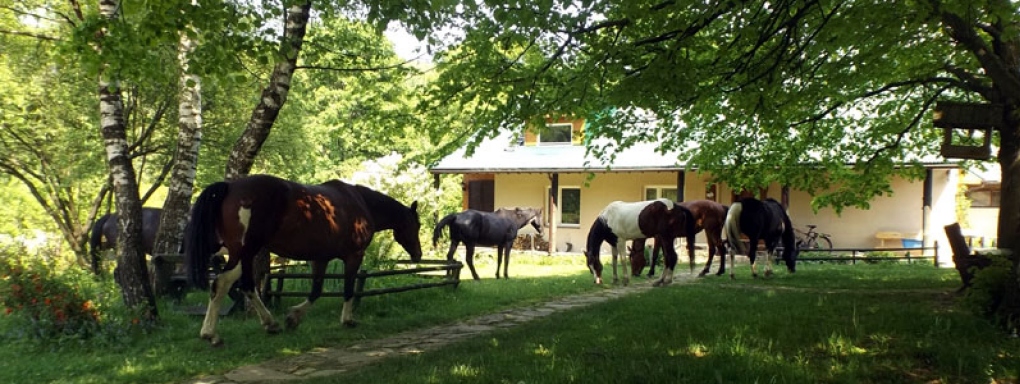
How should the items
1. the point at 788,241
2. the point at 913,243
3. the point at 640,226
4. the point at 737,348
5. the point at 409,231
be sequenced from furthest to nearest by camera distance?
the point at 913,243, the point at 788,241, the point at 640,226, the point at 409,231, the point at 737,348

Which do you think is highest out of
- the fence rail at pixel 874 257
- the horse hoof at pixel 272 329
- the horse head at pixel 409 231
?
the horse head at pixel 409 231

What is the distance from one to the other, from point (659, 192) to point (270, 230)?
738 inches

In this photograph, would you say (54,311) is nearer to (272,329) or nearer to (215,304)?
(215,304)

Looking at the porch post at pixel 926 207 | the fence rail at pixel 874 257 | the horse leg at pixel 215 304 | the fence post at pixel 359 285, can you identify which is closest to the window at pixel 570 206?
the fence rail at pixel 874 257

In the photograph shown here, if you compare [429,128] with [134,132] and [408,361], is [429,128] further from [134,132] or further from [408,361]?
[134,132]

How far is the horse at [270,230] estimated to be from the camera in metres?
6.00

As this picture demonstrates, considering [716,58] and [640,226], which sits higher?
[716,58]

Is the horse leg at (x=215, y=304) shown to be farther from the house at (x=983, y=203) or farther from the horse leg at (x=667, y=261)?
the house at (x=983, y=203)

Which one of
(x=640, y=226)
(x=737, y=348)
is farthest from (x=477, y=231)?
(x=737, y=348)

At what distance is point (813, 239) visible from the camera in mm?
19797

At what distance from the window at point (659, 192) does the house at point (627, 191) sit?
38 millimetres

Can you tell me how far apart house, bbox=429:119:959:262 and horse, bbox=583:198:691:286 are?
5.00 metres

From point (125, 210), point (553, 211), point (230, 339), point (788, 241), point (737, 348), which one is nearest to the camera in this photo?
point (737, 348)

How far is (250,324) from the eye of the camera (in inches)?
280
